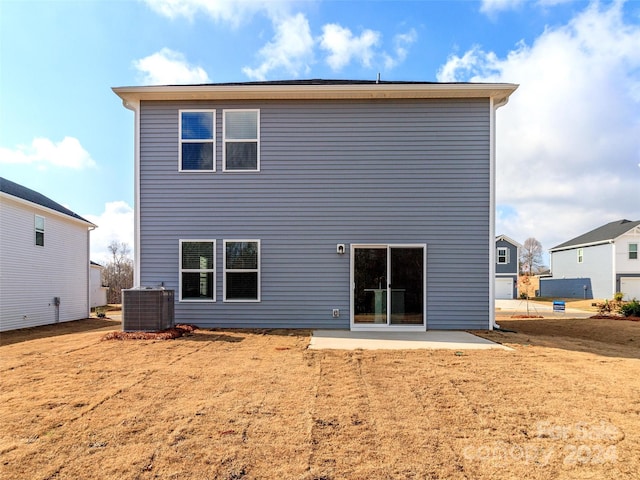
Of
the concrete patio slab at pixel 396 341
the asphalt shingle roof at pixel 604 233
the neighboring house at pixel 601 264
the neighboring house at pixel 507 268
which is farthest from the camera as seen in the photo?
the neighboring house at pixel 507 268

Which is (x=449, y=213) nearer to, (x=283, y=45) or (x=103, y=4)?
(x=283, y=45)

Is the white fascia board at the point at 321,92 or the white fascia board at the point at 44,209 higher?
the white fascia board at the point at 321,92

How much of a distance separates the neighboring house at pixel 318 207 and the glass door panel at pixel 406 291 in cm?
2

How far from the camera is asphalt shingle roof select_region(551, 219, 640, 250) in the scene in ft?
78.0

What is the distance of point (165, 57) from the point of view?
10.1m

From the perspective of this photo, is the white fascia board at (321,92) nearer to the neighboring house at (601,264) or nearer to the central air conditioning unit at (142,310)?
the central air conditioning unit at (142,310)

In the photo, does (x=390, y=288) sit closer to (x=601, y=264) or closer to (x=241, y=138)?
(x=241, y=138)

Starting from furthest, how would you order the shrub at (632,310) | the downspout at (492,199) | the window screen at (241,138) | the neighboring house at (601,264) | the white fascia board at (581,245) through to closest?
the white fascia board at (581,245)
the neighboring house at (601,264)
the shrub at (632,310)
the window screen at (241,138)
the downspout at (492,199)

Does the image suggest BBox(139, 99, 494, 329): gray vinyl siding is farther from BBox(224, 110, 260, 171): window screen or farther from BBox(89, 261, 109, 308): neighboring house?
BBox(89, 261, 109, 308): neighboring house

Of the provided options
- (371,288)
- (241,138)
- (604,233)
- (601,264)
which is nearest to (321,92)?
(241,138)

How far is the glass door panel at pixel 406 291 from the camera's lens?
8562 mm

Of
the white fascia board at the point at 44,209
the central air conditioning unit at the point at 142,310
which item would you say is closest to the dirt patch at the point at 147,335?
the central air conditioning unit at the point at 142,310

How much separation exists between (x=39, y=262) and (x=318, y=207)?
1019 cm

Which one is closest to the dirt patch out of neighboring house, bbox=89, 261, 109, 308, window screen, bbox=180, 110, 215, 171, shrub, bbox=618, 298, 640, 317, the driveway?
window screen, bbox=180, 110, 215, 171
